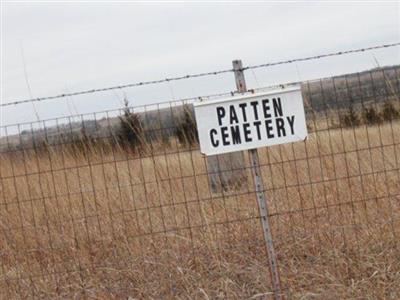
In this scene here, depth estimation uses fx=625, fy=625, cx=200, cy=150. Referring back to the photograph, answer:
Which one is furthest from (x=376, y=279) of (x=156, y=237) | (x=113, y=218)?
(x=113, y=218)

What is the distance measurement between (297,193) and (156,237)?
1.42 m

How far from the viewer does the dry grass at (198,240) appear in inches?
185

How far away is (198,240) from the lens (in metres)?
5.36

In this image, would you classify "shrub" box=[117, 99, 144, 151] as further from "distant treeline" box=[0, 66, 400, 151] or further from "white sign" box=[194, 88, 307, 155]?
"white sign" box=[194, 88, 307, 155]

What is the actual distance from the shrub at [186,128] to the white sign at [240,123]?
148 centimetres

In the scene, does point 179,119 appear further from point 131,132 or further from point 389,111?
point 389,111

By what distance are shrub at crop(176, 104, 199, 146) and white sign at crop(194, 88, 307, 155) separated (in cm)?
148

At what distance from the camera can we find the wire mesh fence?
187 inches

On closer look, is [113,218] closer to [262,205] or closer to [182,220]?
[182,220]

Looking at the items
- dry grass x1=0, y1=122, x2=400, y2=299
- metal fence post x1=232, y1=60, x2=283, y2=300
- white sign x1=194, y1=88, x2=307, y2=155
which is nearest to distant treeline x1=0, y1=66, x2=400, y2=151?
dry grass x1=0, y1=122, x2=400, y2=299

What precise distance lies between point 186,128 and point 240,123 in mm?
2375

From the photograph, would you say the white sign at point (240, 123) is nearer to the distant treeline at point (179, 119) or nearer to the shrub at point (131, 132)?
the distant treeline at point (179, 119)

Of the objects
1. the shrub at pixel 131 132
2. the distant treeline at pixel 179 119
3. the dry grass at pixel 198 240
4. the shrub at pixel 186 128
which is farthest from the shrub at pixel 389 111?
the shrub at pixel 131 132

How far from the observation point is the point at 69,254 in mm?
5469
